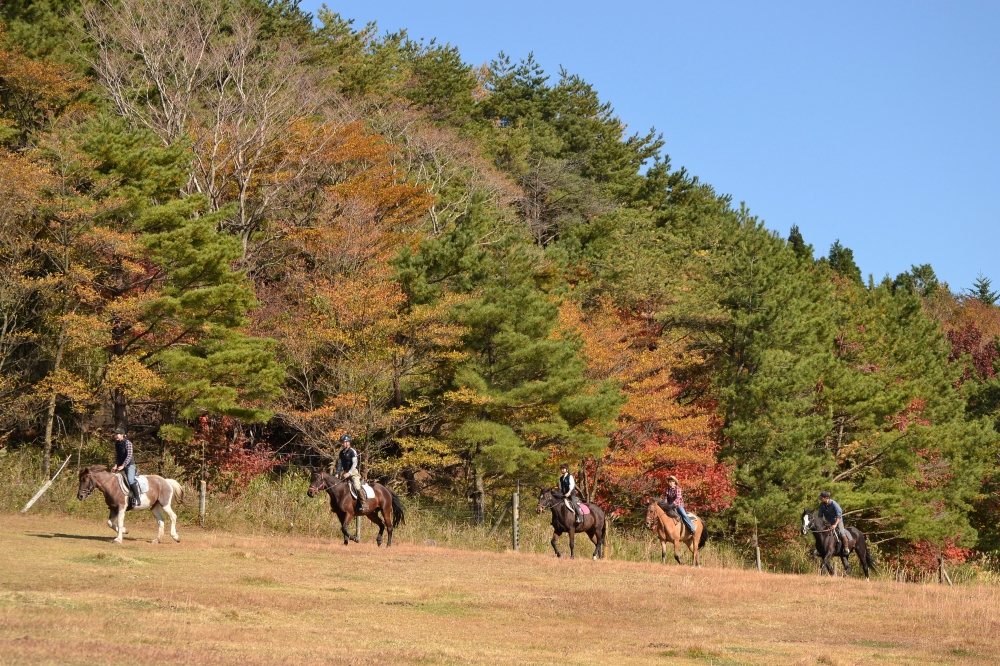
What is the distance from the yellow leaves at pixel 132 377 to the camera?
29.8m

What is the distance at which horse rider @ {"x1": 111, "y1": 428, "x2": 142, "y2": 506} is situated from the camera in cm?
2219

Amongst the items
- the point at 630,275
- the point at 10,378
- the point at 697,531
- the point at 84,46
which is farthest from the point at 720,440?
the point at 84,46

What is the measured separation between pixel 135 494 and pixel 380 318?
465 inches

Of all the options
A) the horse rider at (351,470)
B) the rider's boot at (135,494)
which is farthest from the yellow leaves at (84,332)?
the horse rider at (351,470)

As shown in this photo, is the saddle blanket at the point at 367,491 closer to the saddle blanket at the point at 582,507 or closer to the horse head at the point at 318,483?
the horse head at the point at 318,483

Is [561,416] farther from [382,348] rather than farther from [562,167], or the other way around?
[562,167]

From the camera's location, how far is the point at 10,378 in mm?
29672

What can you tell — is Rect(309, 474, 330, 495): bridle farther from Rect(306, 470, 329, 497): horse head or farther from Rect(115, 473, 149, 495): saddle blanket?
Rect(115, 473, 149, 495): saddle blanket

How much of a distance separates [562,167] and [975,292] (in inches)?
2184

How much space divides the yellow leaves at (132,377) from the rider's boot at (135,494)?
24.4 ft

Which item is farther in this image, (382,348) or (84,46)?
(84,46)

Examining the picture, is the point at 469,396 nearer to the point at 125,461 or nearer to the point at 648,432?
the point at 648,432

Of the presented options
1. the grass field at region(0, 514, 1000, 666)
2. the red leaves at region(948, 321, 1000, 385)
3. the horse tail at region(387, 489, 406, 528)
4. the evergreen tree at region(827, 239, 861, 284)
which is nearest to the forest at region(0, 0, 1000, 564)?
the horse tail at region(387, 489, 406, 528)

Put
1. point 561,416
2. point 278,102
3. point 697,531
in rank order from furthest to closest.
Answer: point 278,102
point 561,416
point 697,531
